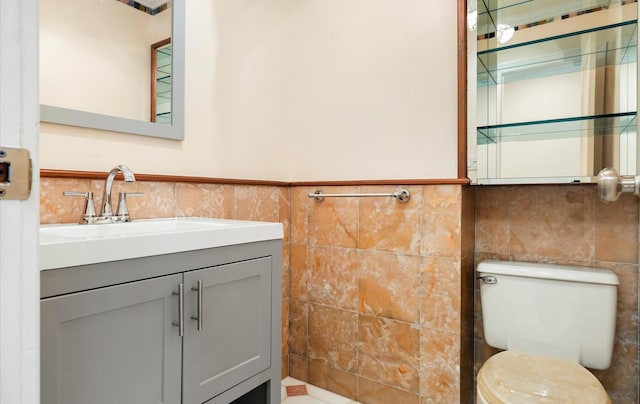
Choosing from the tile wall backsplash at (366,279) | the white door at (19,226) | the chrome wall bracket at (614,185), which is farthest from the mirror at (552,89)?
the white door at (19,226)

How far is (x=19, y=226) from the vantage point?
1.55 feet

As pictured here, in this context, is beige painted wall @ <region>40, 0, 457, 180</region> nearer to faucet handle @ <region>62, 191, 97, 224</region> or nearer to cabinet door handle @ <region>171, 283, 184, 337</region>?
faucet handle @ <region>62, 191, 97, 224</region>

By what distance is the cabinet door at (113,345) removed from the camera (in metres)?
0.79

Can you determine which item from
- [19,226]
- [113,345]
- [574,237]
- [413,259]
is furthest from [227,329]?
[574,237]

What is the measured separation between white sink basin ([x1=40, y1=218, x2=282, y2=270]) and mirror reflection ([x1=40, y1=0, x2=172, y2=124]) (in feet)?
1.36

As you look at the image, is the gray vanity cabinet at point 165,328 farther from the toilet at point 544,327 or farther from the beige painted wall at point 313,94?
the toilet at point 544,327

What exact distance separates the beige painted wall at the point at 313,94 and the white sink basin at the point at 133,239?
248 mm

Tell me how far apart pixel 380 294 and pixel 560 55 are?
48.8 inches

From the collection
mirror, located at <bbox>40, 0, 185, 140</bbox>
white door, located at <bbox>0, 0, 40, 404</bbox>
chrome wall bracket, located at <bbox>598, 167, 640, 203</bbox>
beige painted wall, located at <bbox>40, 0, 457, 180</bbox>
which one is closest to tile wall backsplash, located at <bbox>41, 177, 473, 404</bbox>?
beige painted wall, located at <bbox>40, 0, 457, 180</bbox>

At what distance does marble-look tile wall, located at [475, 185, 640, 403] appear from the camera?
61.3 inches

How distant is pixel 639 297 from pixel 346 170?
131 centimetres

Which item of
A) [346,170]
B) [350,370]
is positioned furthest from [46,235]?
[350,370]

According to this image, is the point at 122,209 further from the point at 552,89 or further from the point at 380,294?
the point at 552,89

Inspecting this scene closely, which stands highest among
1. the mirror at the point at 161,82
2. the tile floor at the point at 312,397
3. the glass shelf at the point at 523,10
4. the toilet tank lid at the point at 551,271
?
the glass shelf at the point at 523,10
